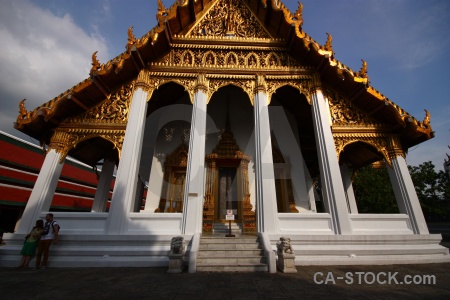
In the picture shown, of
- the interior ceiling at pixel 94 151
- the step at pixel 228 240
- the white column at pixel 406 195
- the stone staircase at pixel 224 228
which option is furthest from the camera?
the interior ceiling at pixel 94 151

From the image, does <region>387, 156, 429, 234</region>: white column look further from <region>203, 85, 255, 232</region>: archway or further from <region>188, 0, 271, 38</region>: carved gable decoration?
<region>188, 0, 271, 38</region>: carved gable decoration

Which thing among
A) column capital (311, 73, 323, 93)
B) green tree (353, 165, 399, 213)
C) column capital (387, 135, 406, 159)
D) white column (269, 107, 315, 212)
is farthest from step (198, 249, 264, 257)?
green tree (353, 165, 399, 213)

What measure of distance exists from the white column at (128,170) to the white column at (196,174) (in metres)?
1.43

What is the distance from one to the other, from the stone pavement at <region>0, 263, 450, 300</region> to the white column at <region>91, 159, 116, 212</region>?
4078 millimetres

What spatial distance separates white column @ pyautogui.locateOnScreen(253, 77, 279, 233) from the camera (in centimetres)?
528

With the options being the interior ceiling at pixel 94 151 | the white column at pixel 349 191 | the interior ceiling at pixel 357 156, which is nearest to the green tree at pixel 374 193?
the interior ceiling at pixel 357 156

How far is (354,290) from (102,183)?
916 cm

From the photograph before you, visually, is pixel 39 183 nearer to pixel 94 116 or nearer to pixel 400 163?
pixel 94 116

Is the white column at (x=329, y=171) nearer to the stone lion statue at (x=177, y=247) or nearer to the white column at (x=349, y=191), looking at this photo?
the white column at (x=349, y=191)

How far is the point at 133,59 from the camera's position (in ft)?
20.2

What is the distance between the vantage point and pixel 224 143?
860cm

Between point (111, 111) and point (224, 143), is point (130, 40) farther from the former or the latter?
point (224, 143)

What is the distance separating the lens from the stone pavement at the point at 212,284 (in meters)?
2.87

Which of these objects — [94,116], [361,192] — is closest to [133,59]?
[94,116]
